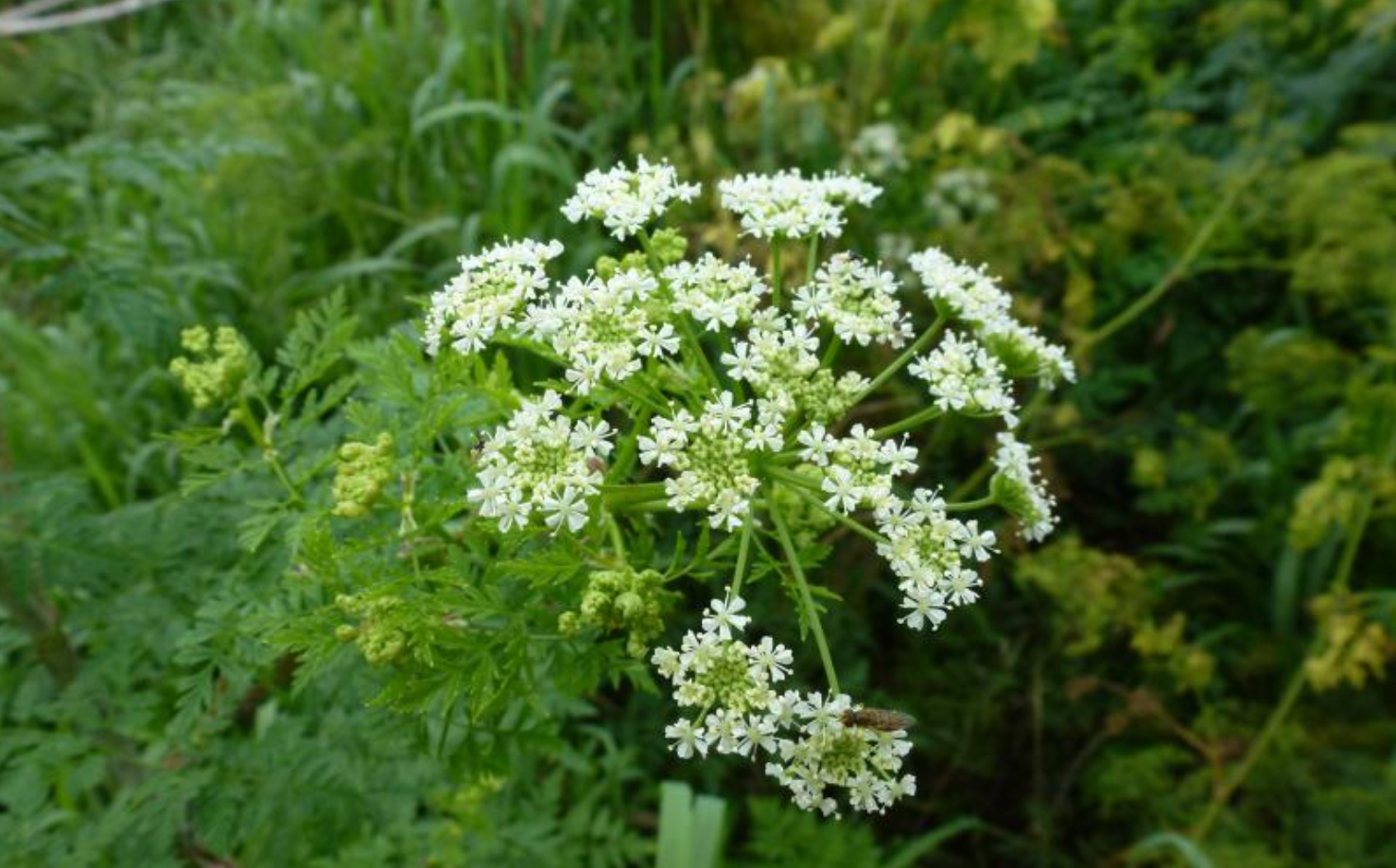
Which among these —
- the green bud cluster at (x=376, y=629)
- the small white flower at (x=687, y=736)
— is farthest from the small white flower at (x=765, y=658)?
the green bud cluster at (x=376, y=629)

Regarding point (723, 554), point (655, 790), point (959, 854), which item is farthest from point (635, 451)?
point (959, 854)

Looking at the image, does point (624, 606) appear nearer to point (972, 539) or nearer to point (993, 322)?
point (972, 539)

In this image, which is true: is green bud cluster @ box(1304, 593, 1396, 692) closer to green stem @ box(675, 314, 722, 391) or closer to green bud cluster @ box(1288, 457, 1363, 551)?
green bud cluster @ box(1288, 457, 1363, 551)

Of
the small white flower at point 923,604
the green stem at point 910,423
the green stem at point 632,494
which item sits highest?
the green stem at point 910,423

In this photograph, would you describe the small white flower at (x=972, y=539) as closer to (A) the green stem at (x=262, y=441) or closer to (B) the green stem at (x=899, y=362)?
(B) the green stem at (x=899, y=362)

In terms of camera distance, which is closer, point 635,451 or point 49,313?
point 635,451

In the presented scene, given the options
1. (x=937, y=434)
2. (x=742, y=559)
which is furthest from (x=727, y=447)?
(x=937, y=434)

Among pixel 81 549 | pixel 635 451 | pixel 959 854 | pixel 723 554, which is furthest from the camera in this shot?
pixel 959 854

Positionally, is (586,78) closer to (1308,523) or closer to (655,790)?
(655,790)
